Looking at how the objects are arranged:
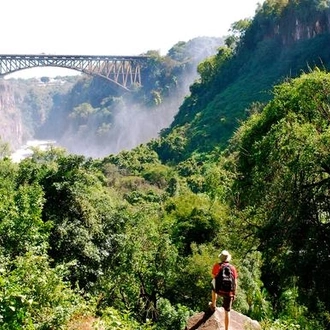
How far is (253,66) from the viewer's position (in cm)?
5831

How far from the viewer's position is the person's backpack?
7.33 meters

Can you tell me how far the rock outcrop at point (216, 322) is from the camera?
802cm

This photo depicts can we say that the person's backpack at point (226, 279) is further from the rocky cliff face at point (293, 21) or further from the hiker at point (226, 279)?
the rocky cliff face at point (293, 21)

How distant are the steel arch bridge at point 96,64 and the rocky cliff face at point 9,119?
46.2 meters

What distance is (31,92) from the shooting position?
566 feet

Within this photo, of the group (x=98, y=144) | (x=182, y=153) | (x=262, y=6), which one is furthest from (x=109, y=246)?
(x=98, y=144)

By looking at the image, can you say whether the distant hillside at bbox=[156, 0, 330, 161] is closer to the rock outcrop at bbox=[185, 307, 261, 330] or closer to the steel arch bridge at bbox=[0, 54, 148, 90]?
the steel arch bridge at bbox=[0, 54, 148, 90]

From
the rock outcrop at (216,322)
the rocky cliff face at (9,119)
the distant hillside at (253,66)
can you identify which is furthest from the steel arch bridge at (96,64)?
the rock outcrop at (216,322)

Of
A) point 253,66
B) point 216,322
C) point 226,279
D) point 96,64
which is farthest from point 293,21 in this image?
point 226,279

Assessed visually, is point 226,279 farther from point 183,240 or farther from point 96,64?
point 96,64

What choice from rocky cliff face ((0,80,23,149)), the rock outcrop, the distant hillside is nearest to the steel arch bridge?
the distant hillside

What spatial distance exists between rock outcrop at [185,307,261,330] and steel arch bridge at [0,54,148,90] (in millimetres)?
63408

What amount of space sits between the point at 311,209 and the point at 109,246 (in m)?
7.01

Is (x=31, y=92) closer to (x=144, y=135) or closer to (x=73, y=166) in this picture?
(x=144, y=135)
